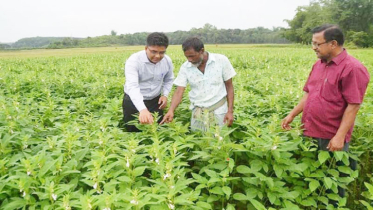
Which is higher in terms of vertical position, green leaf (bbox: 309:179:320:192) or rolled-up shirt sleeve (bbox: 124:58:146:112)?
rolled-up shirt sleeve (bbox: 124:58:146:112)

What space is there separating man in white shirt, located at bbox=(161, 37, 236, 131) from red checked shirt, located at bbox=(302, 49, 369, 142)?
3.13 ft

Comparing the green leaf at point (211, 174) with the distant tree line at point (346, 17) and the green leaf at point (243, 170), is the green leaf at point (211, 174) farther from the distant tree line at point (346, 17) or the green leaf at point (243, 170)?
the distant tree line at point (346, 17)

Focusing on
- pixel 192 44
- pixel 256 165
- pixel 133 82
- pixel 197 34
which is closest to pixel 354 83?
pixel 256 165

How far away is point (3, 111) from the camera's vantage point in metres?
3.68

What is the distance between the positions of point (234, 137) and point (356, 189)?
5.32 ft

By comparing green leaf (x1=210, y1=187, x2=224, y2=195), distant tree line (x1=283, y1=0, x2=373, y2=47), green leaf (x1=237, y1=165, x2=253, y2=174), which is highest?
distant tree line (x1=283, y1=0, x2=373, y2=47)

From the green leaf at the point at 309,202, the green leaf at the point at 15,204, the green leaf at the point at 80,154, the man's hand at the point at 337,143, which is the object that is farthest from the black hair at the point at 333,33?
the green leaf at the point at 15,204

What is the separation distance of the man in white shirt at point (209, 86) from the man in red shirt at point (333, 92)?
3.23 ft

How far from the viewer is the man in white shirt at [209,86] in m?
3.58

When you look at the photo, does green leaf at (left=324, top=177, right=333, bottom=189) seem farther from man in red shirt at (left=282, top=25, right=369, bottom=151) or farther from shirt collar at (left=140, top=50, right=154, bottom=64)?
shirt collar at (left=140, top=50, right=154, bottom=64)

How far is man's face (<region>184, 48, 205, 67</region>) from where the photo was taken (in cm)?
329

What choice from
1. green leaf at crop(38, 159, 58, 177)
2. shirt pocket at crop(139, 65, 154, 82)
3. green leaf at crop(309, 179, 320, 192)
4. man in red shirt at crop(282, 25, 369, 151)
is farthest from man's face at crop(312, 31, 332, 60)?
green leaf at crop(38, 159, 58, 177)

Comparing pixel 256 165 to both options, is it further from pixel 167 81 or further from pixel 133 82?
pixel 167 81

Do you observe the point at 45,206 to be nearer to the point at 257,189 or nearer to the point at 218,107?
A: the point at 257,189
